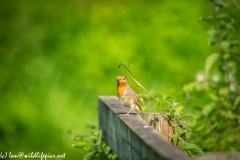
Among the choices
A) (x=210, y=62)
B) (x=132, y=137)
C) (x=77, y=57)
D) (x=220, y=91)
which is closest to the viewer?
(x=132, y=137)

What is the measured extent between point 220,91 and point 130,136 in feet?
4.83

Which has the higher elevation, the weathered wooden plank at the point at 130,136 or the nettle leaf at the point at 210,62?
the nettle leaf at the point at 210,62

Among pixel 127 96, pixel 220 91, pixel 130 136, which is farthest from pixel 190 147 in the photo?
pixel 220 91

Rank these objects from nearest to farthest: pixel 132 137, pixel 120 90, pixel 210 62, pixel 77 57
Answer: pixel 132 137 < pixel 210 62 < pixel 120 90 < pixel 77 57

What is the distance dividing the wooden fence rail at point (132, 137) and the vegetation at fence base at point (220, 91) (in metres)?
0.62

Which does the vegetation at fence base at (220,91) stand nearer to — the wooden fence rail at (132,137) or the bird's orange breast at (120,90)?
the bird's orange breast at (120,90)

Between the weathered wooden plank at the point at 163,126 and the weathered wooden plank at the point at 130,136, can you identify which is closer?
the weathered wooden plank at the point at 130,136

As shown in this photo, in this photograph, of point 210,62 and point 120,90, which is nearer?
point 210,62

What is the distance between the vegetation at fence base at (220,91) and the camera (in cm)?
347

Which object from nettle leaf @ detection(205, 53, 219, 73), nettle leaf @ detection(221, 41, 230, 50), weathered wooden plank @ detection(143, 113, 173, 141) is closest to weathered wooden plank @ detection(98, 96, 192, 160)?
weathered wooden plank @ detection(143, 113, 173, 141)

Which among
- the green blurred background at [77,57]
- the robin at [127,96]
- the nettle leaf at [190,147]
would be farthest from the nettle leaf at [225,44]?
the green blurred background at [77,57]

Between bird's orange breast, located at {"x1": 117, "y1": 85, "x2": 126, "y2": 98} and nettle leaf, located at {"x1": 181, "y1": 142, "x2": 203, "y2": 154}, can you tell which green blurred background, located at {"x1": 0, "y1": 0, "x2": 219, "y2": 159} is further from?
nettle leaf, located at {"x1": 181, "y1": 142, "x2": 203, "y2": 154}

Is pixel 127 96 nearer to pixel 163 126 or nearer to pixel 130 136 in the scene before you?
pixel 163 126

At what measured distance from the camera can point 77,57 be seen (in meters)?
6.54
